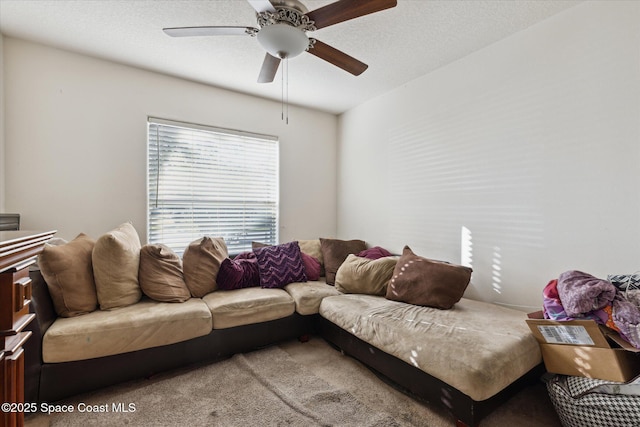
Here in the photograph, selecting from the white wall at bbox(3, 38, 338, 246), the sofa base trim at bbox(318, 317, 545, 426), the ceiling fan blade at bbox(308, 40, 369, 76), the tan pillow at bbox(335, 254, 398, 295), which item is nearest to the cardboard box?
the sofa base trim at bbox(318, 317, 545, 426)

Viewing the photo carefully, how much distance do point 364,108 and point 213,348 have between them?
3169 millimetres

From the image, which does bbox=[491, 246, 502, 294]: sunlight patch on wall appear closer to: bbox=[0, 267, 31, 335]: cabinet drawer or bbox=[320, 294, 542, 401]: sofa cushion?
bbox=[320, 294, 542, 401]: sofa cushion

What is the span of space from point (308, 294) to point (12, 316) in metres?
1.99

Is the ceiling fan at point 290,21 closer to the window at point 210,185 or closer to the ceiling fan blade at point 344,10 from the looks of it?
the ceiling fan blade at point 344,10

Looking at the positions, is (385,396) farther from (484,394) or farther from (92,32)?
(92,32)

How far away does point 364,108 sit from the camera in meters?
3.77

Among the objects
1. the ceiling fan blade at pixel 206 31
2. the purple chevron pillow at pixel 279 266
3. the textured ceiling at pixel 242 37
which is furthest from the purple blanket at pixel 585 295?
the ceiling fan blade at pixel 206 31

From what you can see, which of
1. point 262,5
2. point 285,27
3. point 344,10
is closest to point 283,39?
point 285,27

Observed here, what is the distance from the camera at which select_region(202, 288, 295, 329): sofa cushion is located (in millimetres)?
2250

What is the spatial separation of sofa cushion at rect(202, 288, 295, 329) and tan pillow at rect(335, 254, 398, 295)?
0.54 metres

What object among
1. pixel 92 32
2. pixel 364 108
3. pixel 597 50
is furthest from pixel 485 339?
pixel 92 32

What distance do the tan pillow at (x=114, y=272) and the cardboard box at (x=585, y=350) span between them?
2693 millimetres

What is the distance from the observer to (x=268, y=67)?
219 centimetres

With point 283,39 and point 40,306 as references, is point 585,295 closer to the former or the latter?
point 283,39
